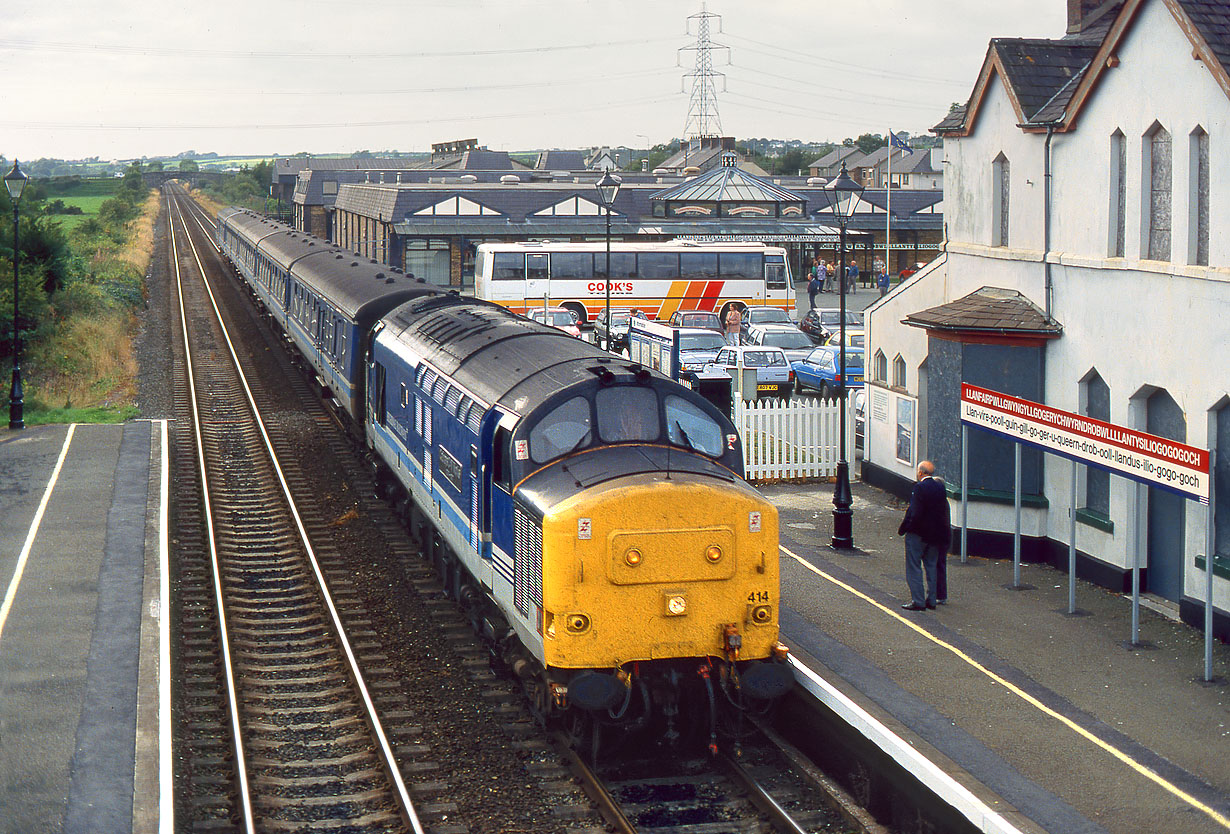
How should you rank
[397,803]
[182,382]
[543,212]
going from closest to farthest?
[397,803] → [182,382] → [543,212]

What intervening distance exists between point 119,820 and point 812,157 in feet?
512

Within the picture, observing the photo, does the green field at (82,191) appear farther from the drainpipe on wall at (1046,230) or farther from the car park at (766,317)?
the drainpipe on wall at (1046,230)

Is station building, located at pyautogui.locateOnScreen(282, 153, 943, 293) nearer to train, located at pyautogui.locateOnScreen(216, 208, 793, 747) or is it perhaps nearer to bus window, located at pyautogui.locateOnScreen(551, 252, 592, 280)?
bus window, located at pyautogui.locateOnScreen(551, 252, 592, 280)

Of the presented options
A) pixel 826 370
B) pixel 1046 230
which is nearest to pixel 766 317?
pixel 826 370

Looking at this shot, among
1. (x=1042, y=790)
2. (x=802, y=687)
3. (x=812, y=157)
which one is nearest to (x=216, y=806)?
(x=802, y=687)

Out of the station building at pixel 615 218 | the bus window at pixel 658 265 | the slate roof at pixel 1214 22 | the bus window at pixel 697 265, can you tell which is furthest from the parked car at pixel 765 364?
the slate roof at pixel 1214 22

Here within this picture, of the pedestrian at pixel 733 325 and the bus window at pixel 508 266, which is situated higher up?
the bus window at pixel 508 266

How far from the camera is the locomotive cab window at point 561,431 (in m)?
12.0

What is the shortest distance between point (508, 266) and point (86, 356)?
17.1 meters

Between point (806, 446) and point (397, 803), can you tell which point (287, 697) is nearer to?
point (397, 803)

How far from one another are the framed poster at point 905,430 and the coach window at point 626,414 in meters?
9.56

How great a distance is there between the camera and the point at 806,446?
23312 millimetres

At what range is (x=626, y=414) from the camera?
12180 mm

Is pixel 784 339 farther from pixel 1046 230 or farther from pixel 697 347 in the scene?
pixel 1046 230
